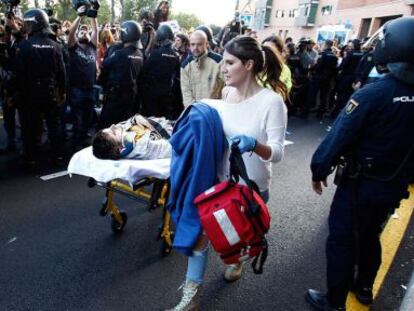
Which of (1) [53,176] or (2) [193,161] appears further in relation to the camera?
(1) [53,176]

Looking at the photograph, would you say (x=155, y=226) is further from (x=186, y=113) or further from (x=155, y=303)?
(x=186, y=113)

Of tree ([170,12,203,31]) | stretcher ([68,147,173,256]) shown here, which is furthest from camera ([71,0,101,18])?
tree ([170,12,203,31])

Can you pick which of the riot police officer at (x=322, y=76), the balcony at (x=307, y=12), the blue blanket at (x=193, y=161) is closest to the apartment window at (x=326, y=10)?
the balcony at (x=307, y=12)

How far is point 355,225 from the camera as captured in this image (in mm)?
2268

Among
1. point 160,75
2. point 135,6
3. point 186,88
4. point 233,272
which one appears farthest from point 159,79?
point 135,6

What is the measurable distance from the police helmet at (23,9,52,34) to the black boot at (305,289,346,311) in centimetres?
430

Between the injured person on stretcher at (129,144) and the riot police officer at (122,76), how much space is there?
1.92m

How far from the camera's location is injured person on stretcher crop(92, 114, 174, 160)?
298 centimetres

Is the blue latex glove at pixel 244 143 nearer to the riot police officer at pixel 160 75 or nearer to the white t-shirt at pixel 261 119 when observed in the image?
the white t-shirt at pixel 261 119

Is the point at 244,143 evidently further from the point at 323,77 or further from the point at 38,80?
the point at 323,77

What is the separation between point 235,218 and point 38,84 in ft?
12.6

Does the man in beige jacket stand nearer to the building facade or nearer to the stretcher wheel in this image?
the stretcher wheel

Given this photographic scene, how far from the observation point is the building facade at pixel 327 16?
29028 mm

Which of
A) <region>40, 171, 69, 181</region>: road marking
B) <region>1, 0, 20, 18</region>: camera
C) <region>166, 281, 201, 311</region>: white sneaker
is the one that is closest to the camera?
<region>166, 281, 201, 311</region>: white sneaker
